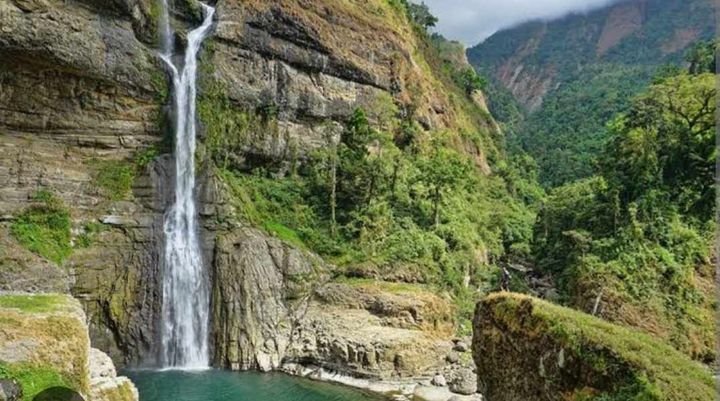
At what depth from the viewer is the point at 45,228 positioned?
28.1m

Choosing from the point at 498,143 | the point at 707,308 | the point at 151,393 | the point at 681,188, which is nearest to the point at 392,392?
the point at 151,393

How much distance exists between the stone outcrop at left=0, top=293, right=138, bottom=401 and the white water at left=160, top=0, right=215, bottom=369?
38.7 feet

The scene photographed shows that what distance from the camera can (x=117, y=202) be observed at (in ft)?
99.2

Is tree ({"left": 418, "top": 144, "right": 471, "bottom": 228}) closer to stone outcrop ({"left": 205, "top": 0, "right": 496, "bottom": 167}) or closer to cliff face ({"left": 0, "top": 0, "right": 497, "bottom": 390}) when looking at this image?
stone outcrop ({"left": 205, "top": 0, "right": 496, "bottom": 167})

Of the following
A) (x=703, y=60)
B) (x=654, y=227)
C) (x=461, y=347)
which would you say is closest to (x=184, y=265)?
(x=461, y=347)

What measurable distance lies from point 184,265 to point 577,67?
132 meters

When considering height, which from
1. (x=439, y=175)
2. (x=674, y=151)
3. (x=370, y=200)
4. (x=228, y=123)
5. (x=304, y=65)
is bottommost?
(x=370, y=200)

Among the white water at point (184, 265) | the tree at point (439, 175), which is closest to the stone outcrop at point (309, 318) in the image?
the white water at point (184, 265)

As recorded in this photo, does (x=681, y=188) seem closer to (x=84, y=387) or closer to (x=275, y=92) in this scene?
(x=275, y=92)

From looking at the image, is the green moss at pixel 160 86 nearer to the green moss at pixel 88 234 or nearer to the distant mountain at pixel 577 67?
the green moss at pixel 88 234

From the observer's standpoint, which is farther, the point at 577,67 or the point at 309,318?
the point at 577,67

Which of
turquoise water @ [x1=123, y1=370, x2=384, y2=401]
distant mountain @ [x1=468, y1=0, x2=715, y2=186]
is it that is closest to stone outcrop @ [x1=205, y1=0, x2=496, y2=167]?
turquoise water @ [x1=123, y1=370, x2=384, y2=401]

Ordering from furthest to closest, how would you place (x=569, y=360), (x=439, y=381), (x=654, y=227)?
(x=654, y=227), (x=439, y=381), (x=569, y=360)

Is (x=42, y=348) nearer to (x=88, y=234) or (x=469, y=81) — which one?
(x=88, y=234)
